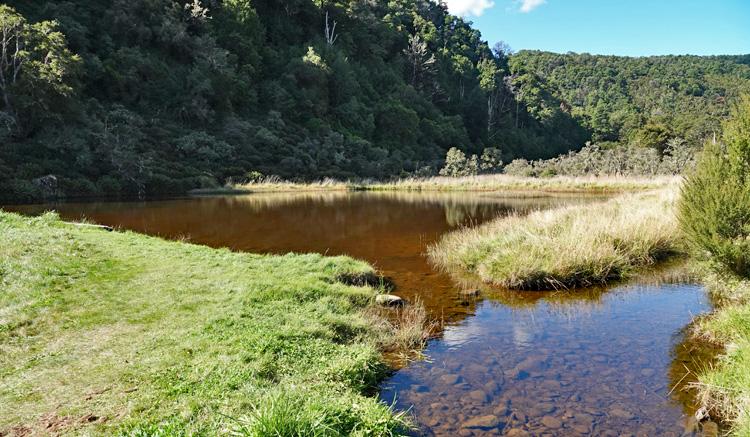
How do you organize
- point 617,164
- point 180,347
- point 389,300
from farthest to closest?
1. point 617,164
2. point 389,300
3. point 180,347

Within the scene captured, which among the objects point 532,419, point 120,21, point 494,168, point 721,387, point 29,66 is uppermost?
point 120,21

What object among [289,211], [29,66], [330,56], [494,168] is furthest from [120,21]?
[494,168]

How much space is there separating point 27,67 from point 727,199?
4603cm

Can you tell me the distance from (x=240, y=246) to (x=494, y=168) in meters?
49.7

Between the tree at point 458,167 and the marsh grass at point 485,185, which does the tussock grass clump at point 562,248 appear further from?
the tree at point 458,167

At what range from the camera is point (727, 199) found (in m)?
9.99

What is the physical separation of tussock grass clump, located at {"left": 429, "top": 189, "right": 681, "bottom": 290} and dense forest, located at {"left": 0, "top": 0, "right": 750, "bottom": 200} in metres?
31.6

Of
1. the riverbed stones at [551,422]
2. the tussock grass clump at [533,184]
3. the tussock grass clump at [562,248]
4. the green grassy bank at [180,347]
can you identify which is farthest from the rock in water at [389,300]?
the tussock grass clump at [533,184]

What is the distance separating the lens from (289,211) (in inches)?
1121

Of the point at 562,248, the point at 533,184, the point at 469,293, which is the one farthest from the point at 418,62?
the point at 469,293

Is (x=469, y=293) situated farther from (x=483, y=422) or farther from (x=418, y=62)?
→ (x=418, y=62)

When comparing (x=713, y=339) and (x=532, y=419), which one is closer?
(x=532, y=419)

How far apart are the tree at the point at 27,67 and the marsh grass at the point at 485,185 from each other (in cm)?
1622

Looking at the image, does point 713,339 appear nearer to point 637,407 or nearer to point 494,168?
point 637,407
